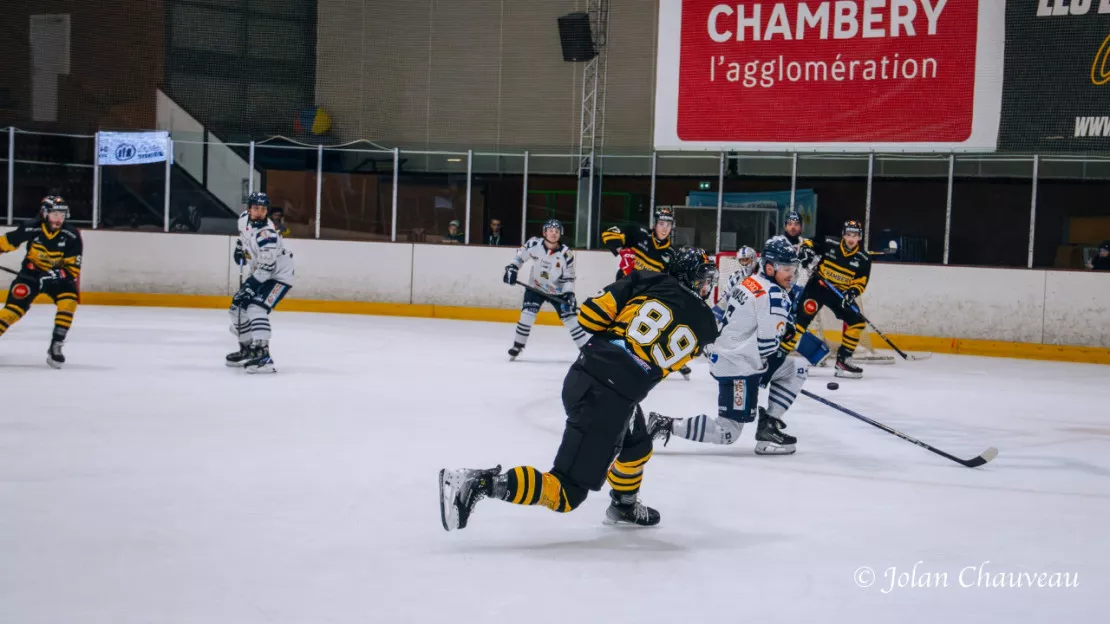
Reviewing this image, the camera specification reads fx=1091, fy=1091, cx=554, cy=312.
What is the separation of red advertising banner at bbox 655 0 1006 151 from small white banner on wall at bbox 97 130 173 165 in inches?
256

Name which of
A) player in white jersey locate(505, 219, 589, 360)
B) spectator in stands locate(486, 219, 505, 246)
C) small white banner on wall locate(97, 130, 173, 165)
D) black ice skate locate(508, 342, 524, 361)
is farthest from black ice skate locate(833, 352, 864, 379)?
small white banner on wall locate(97, 130, 173, 165)

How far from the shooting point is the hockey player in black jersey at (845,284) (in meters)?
9.59

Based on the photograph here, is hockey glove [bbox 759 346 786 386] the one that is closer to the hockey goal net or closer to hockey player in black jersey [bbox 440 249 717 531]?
hockey player in black jersey [bbox 440 249 717 531]

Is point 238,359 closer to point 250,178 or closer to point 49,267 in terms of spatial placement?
point 49,267

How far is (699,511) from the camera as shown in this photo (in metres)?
4.39

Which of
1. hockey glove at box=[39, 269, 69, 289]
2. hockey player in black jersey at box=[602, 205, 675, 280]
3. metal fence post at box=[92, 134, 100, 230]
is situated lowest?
hockey glove at box=[39, 269, 69, 289]

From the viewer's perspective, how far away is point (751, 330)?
5324mm

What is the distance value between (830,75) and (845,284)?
408 cm

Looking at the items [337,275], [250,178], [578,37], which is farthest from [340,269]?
[578,37]

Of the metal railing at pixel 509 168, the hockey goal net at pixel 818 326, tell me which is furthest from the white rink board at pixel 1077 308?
the metal railing at pixel 509 168

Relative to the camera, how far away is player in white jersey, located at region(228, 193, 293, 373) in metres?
8.08

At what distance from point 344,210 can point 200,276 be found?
3.02 meters

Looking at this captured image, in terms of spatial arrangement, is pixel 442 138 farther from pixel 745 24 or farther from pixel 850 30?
pixel 850 30

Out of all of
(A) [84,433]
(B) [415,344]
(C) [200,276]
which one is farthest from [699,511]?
(C) [200,276]
